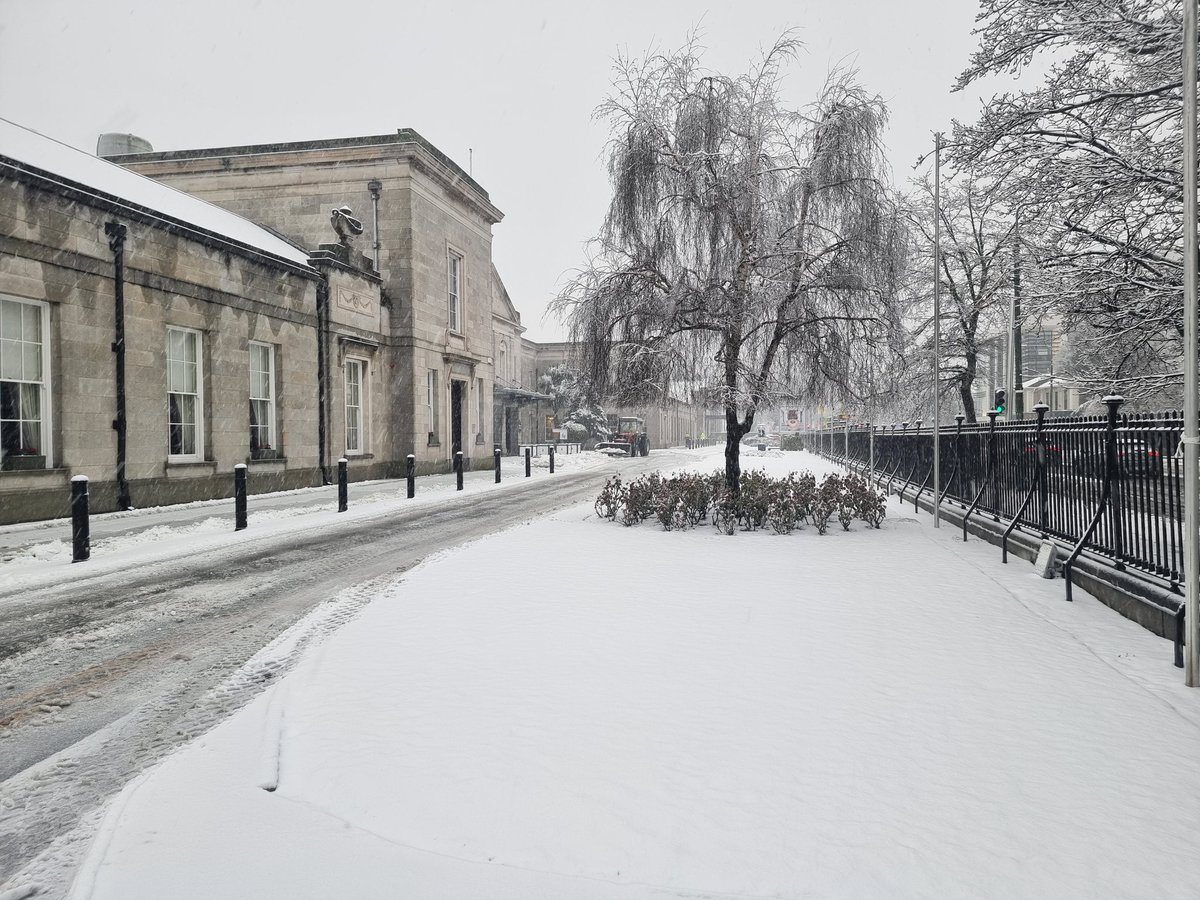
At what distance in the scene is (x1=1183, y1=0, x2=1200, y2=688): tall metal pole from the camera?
4.04m

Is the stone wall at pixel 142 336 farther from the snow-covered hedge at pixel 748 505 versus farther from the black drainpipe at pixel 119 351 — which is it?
the snow-covered hedge at pixel 748 505

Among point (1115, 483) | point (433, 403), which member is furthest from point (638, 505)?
point (433, 403)

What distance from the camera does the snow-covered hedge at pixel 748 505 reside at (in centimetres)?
1068

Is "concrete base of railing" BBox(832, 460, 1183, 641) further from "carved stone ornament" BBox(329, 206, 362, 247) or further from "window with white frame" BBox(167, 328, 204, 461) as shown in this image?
"carved stone ornament" BBox(329, 206, 362, 247)

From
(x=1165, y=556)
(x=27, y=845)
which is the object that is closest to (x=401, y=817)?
(x=27, y=845)

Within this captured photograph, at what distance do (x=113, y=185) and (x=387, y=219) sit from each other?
8.61 metres

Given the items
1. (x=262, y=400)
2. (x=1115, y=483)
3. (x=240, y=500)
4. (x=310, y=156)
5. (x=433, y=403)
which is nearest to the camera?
(x=1115, y=483)

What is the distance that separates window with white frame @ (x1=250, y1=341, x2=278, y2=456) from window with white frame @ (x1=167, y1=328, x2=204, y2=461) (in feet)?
5.60

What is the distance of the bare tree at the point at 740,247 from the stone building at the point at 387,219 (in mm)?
11600

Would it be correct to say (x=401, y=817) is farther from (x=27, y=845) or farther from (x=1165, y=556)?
(x=1165, y=556)

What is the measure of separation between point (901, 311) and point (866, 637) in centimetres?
783

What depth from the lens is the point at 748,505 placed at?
1074 cm

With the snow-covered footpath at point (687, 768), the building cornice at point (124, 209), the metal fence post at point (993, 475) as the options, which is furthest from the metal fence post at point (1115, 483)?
the building cornice at point (124, 209)

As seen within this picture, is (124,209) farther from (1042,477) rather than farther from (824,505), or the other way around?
(1042,477)
